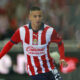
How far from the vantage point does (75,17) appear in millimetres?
8492

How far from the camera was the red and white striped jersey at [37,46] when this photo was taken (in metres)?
5.12

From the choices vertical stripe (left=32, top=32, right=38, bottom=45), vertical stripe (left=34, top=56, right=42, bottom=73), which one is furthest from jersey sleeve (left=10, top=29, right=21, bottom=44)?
vertical stripe (left=34, top=56, right=42, bottom=73)

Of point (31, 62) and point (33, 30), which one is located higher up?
point (33, 30)

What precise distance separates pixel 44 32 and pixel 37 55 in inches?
14.7

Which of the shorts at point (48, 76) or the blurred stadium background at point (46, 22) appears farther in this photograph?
the blurred stadium background at point (46, 22)

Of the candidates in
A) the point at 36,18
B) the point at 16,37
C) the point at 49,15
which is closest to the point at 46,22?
the point at 49,15

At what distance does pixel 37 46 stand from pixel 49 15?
3.68 metres

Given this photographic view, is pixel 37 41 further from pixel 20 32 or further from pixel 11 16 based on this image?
pixel 11 16

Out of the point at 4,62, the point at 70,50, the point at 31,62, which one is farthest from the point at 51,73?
the point at 4,62

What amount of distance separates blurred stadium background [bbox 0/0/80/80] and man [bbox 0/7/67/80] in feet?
9.87

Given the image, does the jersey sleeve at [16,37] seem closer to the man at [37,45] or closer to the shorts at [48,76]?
the man at [37,45]

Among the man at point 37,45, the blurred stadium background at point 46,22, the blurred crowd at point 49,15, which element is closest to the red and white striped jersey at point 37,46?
the man at point 37,45

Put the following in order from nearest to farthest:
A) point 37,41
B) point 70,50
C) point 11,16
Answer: point 37,41, point 70,50, point 11,16

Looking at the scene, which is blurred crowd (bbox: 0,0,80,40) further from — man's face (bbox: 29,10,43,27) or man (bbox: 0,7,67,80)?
man's face (bbox: 29,10,43,27)
